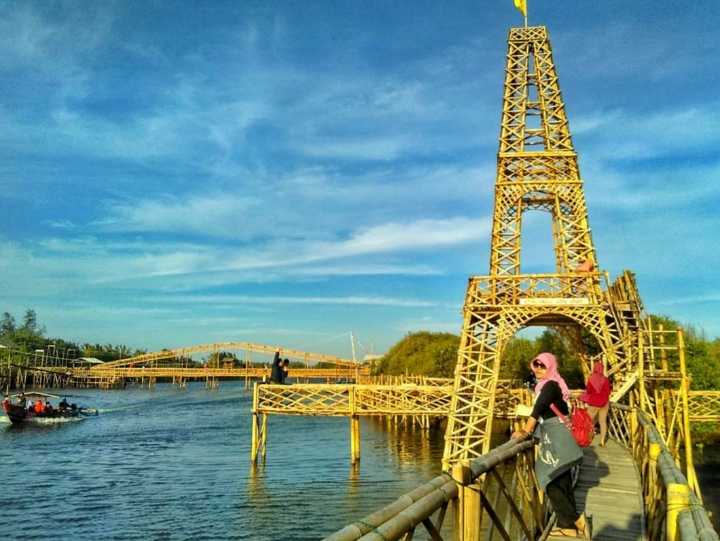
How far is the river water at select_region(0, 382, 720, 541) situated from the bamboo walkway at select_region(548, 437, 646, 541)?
33.5 ft

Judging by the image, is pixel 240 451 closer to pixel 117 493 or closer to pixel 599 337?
pixel 117 493

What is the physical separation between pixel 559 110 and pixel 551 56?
330cm

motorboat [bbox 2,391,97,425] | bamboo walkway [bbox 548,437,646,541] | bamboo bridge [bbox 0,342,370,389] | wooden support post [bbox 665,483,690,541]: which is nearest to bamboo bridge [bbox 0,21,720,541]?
bamboo walkway [bbox 548,437,646,541]

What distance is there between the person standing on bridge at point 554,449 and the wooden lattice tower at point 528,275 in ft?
45.0

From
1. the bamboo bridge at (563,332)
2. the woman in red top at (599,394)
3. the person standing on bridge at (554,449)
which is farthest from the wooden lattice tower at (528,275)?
the person standing on bridge at (554,449)

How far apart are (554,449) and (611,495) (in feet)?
10.3

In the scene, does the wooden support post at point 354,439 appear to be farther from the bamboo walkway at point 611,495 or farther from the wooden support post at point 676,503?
the wooden support post at point 676,503

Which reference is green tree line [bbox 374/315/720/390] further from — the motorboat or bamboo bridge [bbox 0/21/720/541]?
the motorboat

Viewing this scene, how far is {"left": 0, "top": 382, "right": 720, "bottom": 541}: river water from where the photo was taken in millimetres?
18297

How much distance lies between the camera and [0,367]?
97438 mm

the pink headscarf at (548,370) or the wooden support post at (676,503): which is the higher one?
the pink headscarf at (548,370)

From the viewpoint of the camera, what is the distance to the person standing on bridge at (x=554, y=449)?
229 inches

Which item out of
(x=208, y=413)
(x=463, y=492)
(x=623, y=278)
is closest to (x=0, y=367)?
(x=208, y=413)

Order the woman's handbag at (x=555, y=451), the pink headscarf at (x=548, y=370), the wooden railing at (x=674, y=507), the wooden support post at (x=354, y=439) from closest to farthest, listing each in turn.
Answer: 1. the wooden railing at (x=674, y=507)
2. the woman's handbag at (x=555, y=451)
3. the pink headscarf at (x=548, y=370)
4. the wooden support post at (x=354, y=439)
